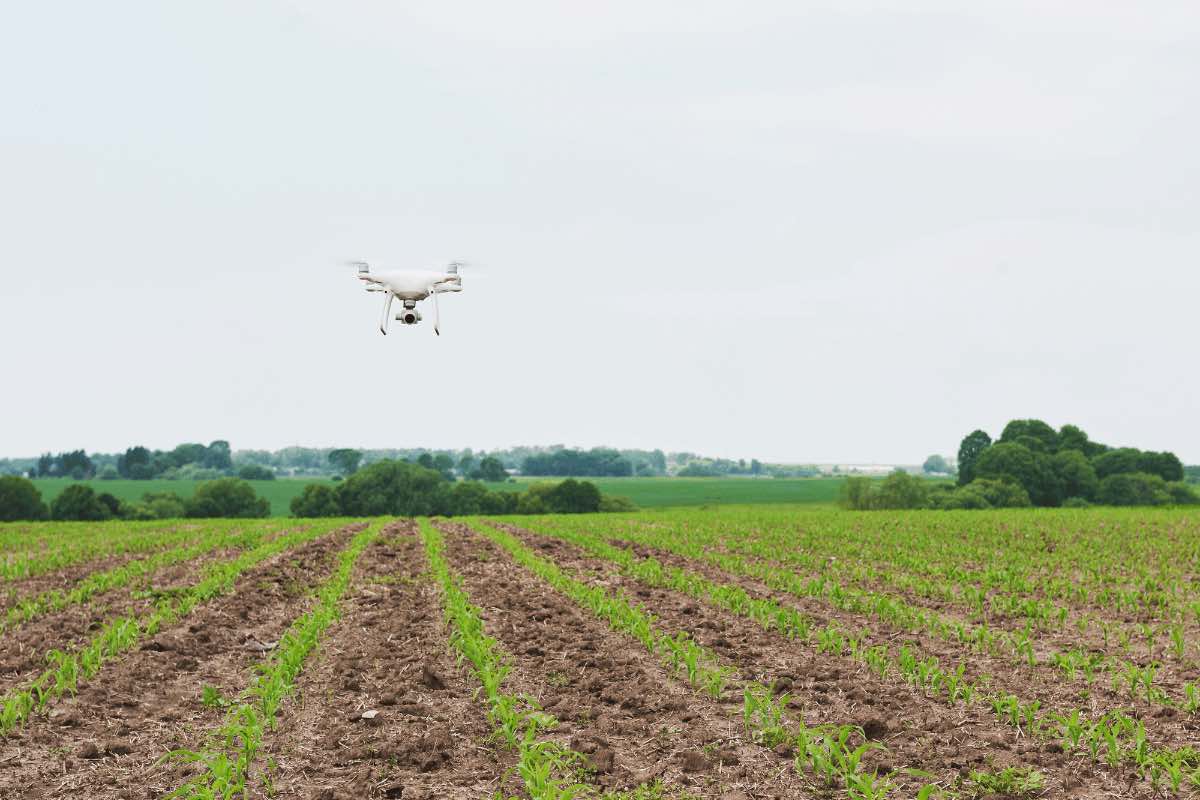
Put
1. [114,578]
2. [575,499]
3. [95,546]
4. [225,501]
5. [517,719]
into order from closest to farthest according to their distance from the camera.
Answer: [517,719]
[114,578]
[95,546]
[575,499]
[225,501]

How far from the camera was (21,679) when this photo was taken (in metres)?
11.9

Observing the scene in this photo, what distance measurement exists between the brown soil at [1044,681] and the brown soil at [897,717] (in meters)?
0.51

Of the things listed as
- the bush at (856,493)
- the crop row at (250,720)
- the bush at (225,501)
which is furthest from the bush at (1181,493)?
the crop row at (250,720)

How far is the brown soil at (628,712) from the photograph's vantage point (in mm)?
8094

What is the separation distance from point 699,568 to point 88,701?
1494 cm

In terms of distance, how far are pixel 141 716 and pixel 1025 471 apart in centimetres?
8146

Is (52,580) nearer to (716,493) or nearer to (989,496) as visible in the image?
(989,496)

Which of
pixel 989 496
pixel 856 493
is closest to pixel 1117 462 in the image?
pixel 989 496

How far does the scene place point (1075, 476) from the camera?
81625mm

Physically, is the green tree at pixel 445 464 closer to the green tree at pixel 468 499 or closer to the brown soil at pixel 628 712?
the green tree at pixel 468 499

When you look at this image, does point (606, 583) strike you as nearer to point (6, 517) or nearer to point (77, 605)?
point (77, 605)

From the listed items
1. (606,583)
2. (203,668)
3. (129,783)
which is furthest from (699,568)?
(129,783)

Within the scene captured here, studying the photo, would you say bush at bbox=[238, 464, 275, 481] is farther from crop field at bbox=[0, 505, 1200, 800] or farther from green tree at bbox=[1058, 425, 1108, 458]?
crop field at bbox=[0, 505, 1200, 800]

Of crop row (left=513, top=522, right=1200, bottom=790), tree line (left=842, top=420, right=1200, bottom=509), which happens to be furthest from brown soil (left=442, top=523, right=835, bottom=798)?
tree line (left=842, top=420, right=1200, bottom=509)
